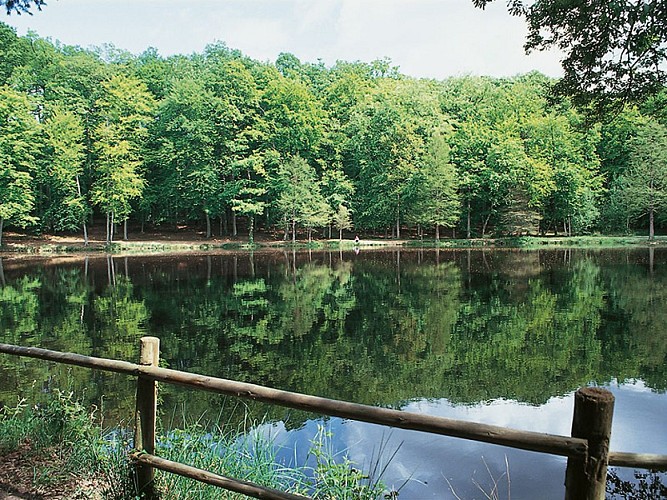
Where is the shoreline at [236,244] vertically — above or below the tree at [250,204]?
below

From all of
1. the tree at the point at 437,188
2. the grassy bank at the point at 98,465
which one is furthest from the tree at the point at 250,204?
the grassy bank at the point at 98,465

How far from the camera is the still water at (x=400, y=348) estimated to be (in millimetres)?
6318

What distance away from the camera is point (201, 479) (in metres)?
3.13

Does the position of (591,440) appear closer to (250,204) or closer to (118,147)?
(118,147)

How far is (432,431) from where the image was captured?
2.52 meters

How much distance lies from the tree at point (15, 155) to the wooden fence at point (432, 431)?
38.3 meters

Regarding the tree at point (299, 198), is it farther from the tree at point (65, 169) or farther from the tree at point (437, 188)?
the tree at point (65, 169)

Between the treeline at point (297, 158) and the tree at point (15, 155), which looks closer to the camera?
the tree at point (15, 155)

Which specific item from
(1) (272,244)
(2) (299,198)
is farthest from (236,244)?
(2) (299,198)

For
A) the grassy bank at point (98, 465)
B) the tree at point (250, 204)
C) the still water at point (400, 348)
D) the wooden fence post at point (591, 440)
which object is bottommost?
the still water at point (400, 348)

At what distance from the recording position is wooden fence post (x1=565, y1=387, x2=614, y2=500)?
223 cm

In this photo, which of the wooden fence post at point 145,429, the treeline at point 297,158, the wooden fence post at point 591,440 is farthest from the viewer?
the treeline at point 297,158

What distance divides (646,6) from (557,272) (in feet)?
48.3

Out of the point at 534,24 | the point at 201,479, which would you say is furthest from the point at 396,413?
the point at 534,24
